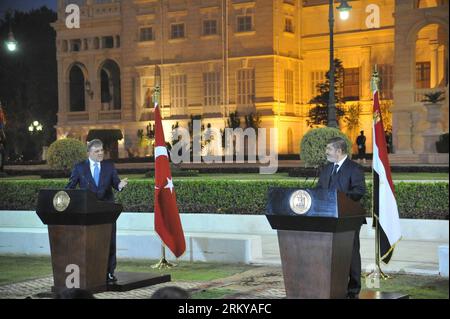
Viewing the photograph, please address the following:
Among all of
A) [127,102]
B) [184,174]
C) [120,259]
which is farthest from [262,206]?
[127,102]

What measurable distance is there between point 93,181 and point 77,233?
0.83 m

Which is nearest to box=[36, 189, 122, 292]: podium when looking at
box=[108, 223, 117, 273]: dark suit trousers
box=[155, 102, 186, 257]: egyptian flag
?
box=[108, 223, 117, 273]: dark suit trousers

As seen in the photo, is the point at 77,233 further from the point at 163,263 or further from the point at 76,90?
the point at 76,90

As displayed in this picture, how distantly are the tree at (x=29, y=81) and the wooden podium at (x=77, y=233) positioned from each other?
43.4 m

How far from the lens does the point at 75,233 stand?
30.6 ft

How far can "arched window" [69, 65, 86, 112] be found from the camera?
188 feet

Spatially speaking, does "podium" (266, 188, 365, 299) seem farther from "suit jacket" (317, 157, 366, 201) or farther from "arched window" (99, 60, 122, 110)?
"arched window" (99, 60, 122, 110)

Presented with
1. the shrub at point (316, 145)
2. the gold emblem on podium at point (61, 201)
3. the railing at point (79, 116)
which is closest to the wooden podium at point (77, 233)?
the gold emblem on podium at point (61, 201)

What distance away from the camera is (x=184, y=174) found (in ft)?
Answer: 88.8

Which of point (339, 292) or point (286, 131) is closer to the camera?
point (339, 292)

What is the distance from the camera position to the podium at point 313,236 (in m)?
7.60

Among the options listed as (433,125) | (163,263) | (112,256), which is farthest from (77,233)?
(433,125)
